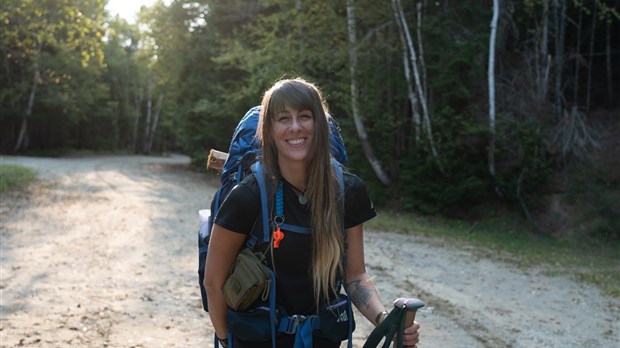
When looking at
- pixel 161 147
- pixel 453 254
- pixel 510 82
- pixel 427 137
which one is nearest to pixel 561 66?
pixel 510 82

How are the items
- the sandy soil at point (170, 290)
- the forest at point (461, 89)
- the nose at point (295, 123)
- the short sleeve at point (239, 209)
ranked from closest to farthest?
the short sleeve at point (239, 209)
the nose at point (295, 123)
the sandy soil at point (170, 290)
the forest at point (461, 89)

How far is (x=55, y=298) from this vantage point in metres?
6.72

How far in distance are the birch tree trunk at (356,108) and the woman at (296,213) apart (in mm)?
15125

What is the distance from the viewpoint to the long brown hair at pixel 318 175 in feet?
7.18

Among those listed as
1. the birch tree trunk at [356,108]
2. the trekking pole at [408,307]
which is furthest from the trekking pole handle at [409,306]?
the birch tree trunk at [356,108]

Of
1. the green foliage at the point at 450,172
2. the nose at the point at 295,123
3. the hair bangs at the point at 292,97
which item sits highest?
the hair bangs at the point at 292,97

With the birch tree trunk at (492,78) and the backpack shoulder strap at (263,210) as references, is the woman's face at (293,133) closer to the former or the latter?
the backpack shoulder strap at (263,210)

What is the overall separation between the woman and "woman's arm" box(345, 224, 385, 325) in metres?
0.05

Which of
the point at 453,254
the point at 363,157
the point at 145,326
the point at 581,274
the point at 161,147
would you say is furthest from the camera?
the point at 161,147

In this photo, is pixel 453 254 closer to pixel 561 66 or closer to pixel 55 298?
pixel 55 298

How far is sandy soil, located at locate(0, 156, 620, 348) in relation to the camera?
578cm

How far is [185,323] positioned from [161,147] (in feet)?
221

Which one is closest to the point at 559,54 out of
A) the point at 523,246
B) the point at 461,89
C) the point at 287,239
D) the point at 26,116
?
the point at 461,89

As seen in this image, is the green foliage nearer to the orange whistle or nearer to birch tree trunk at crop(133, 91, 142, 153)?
the orange whistle
